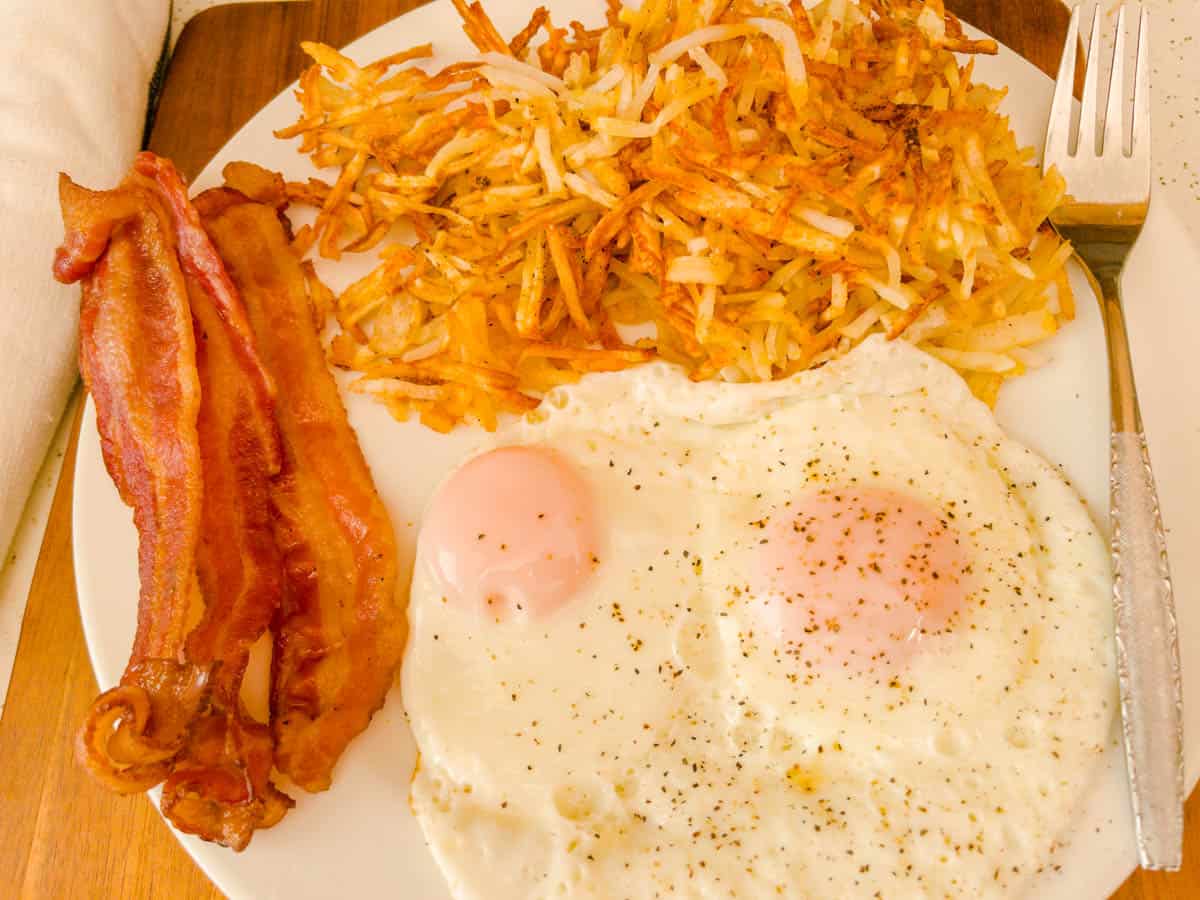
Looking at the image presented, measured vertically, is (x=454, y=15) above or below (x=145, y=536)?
above

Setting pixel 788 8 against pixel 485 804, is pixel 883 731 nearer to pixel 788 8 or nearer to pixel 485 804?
pixel 485 804

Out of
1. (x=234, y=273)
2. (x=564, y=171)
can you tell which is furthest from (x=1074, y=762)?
(x=234, y=273)

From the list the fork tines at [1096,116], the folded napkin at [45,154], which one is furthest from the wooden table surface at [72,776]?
the fork tines at [1096,116]

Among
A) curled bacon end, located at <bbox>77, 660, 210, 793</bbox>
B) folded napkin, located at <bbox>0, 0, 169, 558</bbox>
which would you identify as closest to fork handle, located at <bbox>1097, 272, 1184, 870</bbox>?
curled bacon end, located at <bbox>77, 660, 210, 793</bbox>

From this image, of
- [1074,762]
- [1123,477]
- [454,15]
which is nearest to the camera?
[1074,762]

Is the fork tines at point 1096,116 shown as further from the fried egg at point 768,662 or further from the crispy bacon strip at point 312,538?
the crispy bacon strip at point 312,538
